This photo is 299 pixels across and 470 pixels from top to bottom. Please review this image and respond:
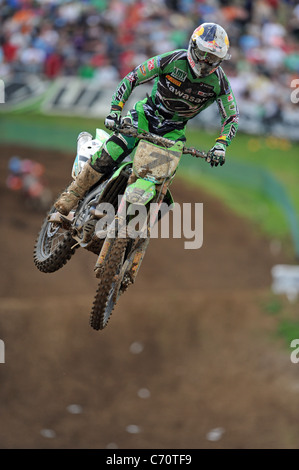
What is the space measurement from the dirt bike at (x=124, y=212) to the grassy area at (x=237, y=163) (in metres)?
15.2

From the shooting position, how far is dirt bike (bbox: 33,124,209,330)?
8727mm

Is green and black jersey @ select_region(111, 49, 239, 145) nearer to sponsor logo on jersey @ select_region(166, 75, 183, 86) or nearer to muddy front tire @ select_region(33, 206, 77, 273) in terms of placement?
sponsor logo on jersey @ select_region(166, 75, 183, 86)

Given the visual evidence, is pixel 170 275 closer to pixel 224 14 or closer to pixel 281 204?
pixel 281 204

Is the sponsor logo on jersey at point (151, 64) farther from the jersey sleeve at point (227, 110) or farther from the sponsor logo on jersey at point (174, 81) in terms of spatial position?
the jersey sleeve at point (227, 110)

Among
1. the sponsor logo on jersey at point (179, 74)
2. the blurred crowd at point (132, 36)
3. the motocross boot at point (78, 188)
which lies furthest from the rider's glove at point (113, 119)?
the blurred crowd at point (132, 36)

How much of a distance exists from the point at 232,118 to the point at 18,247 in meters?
14.8

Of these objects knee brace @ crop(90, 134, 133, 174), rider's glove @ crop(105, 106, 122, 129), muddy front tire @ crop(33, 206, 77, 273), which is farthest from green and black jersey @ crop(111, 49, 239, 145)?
muddy front tire @ crop(33, 206, 77, 273)

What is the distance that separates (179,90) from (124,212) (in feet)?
4.94

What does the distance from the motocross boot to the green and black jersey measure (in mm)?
1012

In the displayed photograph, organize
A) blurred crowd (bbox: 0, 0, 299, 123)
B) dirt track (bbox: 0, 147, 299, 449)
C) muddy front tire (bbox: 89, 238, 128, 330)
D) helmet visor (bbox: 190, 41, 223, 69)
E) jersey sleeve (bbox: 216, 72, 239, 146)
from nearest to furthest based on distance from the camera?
helmet visor (bbox: 190, 41, 223, 69), muddy front tire (bbox: 89, 238, 128, 330), jersey sleeve (bbox: 216, 72, 239, 146), dirt track (bbox: 0, 147, 299, 449), blurred crowd (bbox: 0, 0, 299, 123)

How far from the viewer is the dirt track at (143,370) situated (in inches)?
695

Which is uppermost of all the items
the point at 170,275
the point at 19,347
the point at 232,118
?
the point at 170,275

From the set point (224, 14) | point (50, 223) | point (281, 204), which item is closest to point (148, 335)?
point (281, 204)

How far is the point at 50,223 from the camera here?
10.6 m
